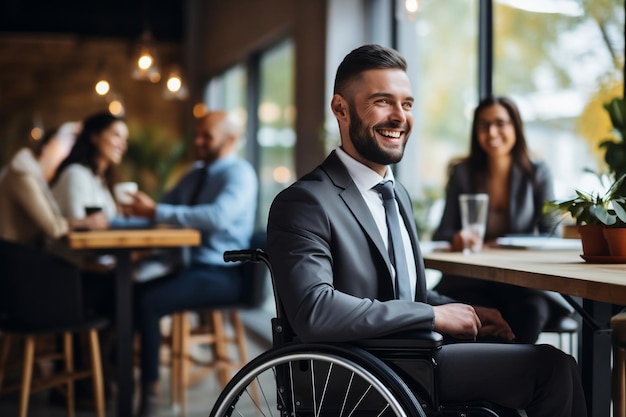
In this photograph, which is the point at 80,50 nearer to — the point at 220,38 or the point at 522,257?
the point at 220,38

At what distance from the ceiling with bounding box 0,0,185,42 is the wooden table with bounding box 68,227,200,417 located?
700cm

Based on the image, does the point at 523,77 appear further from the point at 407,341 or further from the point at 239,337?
the point at 407,341

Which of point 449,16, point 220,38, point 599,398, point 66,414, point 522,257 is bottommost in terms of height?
point 66,414

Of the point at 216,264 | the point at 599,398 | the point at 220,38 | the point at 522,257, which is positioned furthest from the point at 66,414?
the point at 220,38

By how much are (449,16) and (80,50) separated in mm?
6975

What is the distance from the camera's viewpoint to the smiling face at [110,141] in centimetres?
457

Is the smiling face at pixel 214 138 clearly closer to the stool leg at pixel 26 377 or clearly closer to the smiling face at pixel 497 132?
the stool leg at pixel 26 377

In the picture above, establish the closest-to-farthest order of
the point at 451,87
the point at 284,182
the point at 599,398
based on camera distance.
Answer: the point at 599,398
the point at 451,87
the point at 284,182

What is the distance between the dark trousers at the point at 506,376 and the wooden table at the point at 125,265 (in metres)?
2.02

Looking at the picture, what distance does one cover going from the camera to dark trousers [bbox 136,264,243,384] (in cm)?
388

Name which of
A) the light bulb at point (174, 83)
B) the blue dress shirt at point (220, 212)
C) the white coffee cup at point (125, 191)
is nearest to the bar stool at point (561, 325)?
the blue dress shirt at point (220, 212)

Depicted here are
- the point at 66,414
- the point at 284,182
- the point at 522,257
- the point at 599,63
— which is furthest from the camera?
the point at 284,182

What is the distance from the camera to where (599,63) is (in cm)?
359

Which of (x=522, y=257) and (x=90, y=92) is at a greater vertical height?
(x=90, y=92)
